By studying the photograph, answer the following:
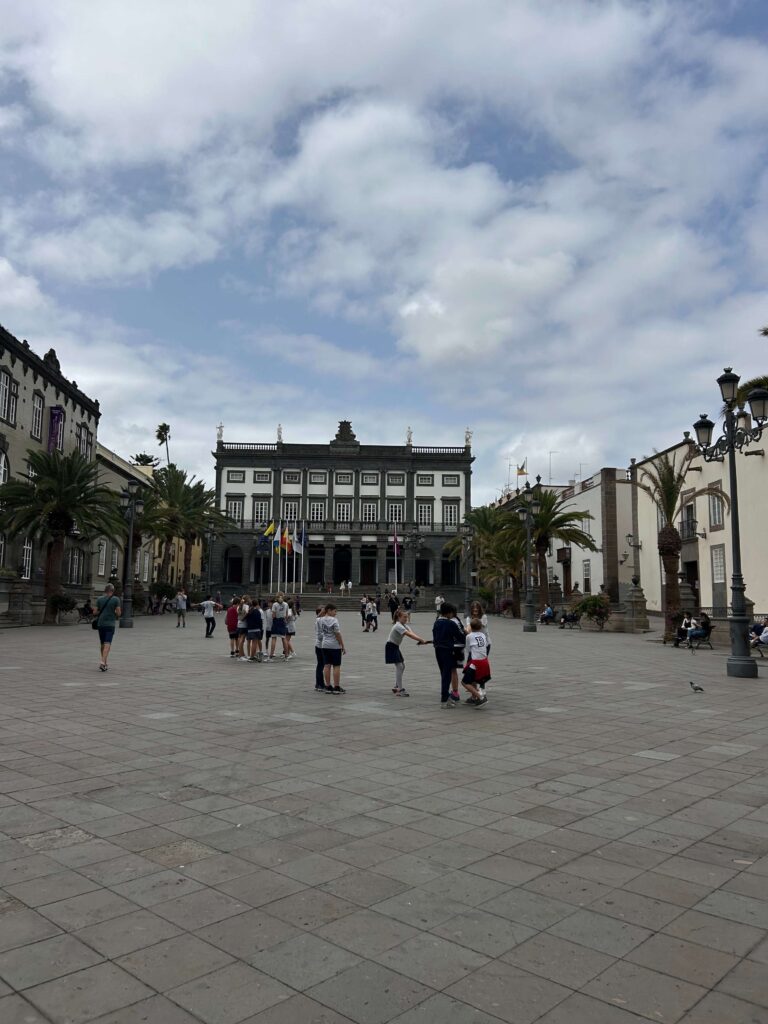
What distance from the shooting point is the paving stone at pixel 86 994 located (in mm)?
3008

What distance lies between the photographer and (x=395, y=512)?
246ft

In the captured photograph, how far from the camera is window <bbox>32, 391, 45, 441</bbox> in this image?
38500 mm

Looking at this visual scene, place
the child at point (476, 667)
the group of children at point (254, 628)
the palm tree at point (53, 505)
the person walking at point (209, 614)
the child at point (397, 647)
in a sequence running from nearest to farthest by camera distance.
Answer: the child at point (476, 667)
the child at point (397, 647)
the group of children at point (254, 628)
the person walking at point (209, 614)
the palm tree at point (53, 505)

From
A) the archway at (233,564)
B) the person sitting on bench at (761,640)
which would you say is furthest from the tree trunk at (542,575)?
the archway at (233,564)

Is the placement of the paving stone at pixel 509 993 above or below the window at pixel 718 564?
below

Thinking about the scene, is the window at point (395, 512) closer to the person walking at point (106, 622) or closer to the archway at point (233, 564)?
the archway at point (233, 564)

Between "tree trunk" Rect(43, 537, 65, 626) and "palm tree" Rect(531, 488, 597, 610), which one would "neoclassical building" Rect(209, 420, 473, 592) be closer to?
"palm tree" Rect(531, 488, 597, 610)

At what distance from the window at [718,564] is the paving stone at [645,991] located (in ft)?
123

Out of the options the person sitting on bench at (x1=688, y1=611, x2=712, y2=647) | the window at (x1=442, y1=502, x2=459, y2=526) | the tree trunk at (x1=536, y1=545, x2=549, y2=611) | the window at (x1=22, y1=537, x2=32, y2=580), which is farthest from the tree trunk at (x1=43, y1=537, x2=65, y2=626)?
the window at (x1=442, y1=502, x2=459, y2=526)

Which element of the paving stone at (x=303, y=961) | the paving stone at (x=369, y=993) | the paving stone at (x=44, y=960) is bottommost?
the paving stone at (x=369, y=993)

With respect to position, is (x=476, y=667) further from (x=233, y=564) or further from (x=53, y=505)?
(x=233, y=564)

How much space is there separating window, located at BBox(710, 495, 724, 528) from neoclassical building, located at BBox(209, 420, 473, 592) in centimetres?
3605

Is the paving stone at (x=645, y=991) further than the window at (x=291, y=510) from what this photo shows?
No

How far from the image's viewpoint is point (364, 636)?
29891 mm
